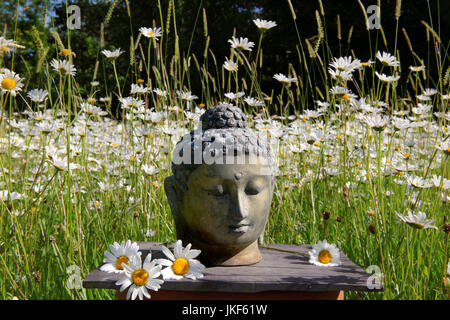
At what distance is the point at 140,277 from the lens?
4.74 feet

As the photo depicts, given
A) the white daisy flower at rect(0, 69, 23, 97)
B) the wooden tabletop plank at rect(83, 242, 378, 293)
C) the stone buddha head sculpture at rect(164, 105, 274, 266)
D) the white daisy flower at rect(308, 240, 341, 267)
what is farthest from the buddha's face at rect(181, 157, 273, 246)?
the white daisy flower at rect(0, 69, 23, 97)

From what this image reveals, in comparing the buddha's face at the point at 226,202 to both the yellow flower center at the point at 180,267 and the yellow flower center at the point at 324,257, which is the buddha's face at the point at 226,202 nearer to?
the yellow flower center at the point at 180,267

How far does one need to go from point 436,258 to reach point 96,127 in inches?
131

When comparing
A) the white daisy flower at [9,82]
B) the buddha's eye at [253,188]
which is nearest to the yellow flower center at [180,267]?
the buddha's eye at [253,188]

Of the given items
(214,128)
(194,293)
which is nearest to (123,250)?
(194,293)

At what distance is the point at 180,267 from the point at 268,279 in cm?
34

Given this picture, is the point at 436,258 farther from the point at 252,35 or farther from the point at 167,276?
the point at 252,35

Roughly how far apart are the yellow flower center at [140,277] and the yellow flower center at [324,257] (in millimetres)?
795

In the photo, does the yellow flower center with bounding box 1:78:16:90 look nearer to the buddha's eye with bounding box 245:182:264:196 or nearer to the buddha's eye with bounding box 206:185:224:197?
the buddha's eye with bounding box 206:185:224:197

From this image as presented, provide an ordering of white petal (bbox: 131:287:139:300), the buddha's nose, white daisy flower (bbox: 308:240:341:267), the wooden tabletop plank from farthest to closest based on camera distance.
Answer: white daisy flower (bbox: 308:240:341:267) → the buddha's nose → the wooden tabletop plank → white petal (bbox: 131:287:139:300)

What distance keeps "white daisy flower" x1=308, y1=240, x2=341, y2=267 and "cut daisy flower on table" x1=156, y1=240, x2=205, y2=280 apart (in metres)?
0.56

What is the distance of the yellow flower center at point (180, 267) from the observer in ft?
5.07

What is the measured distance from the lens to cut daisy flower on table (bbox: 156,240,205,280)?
1.52m

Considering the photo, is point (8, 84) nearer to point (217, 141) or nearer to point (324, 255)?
point (217, 141)
